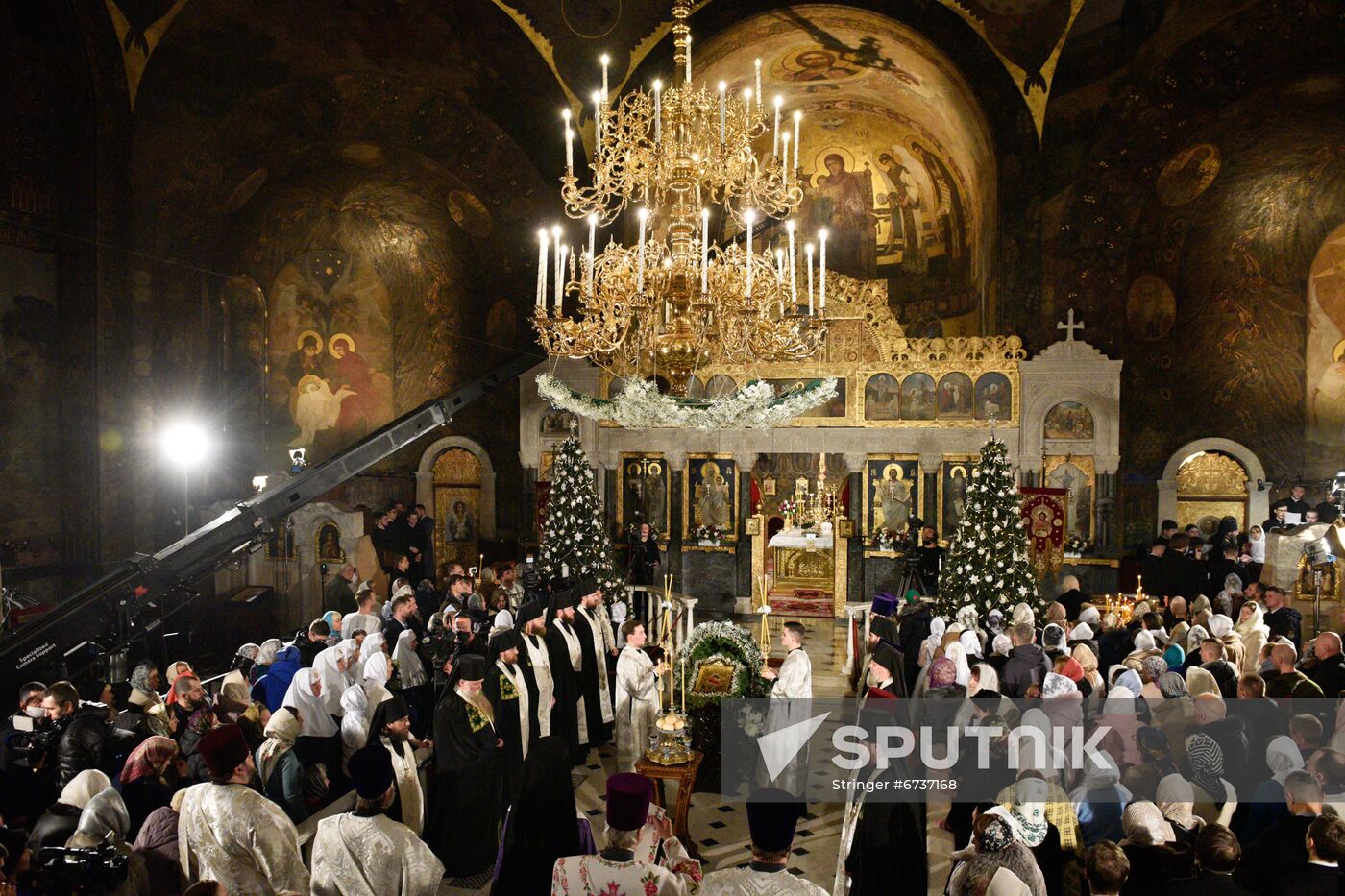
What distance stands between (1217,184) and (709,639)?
15465mm

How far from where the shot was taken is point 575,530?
15.6 metres

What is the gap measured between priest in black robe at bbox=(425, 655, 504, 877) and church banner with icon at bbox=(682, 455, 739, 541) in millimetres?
11053

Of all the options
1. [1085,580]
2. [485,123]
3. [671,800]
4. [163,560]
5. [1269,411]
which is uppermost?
[485,123]

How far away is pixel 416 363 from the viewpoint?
21.8m

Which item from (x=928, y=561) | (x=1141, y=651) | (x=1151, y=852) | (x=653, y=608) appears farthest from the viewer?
(x=653, y=608)

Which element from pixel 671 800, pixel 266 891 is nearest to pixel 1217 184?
pixel 671 800

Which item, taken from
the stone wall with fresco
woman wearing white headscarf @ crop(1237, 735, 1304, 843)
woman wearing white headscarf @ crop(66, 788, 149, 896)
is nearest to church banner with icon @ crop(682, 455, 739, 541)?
the stone wall with fresco

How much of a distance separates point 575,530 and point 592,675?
485cm

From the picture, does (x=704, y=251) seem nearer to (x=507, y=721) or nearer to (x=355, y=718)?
(x=507, y=721)

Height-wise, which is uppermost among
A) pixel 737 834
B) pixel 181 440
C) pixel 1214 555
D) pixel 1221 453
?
pixel 181 440

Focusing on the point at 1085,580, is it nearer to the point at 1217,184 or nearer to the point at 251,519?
the point at 1217,184

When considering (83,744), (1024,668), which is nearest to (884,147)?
(1024,668)

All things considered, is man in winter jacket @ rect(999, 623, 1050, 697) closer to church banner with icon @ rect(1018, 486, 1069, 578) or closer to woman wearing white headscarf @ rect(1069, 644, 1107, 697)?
woman wearing white headscarf @ rect(1069, 644, 1107, 697)

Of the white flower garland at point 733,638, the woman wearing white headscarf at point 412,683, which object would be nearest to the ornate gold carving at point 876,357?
the white flower garland at point 733,638
